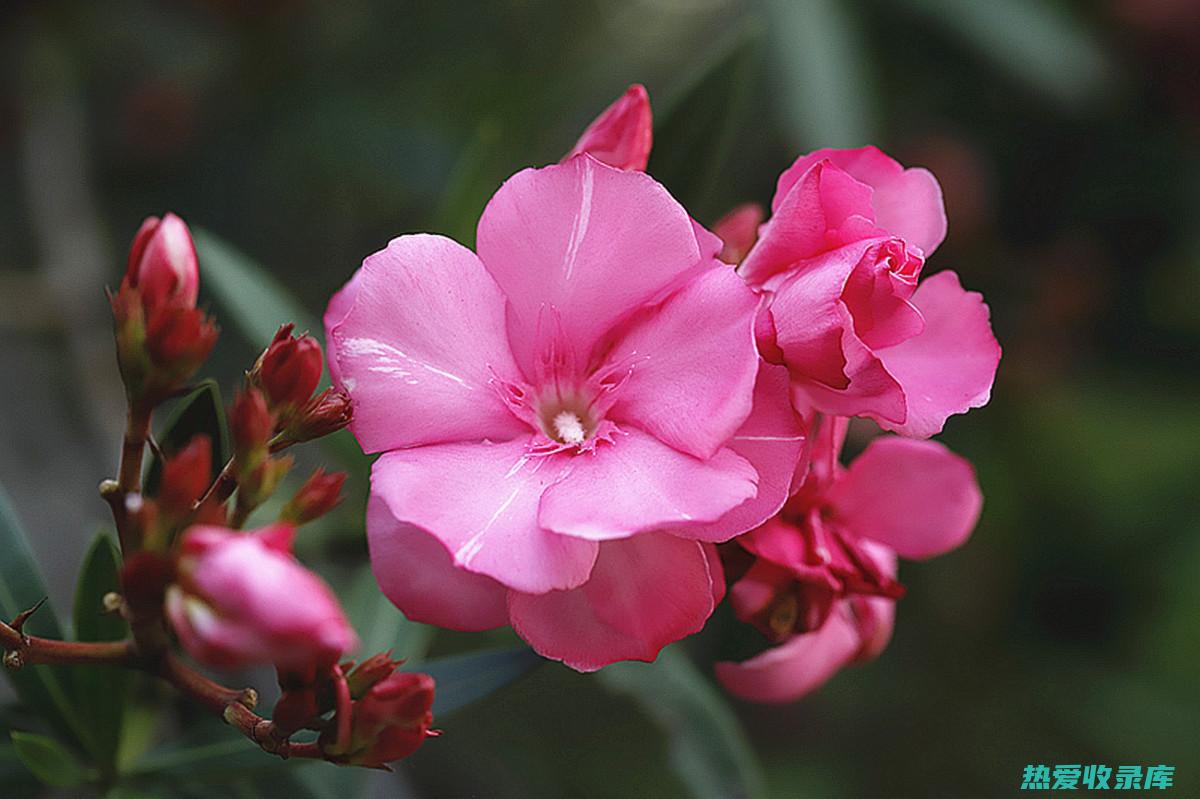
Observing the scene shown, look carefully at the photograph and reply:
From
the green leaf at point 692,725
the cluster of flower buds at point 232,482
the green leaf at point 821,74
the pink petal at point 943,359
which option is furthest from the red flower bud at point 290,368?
the green leaf at point 821,74

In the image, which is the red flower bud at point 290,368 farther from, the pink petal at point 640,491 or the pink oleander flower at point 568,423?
the pink petal at point 640,491

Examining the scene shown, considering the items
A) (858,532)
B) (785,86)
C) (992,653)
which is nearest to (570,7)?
(785,86)

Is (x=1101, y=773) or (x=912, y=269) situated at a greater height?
(x=912, y=269)

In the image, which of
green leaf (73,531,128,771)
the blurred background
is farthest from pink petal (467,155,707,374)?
the blurred background

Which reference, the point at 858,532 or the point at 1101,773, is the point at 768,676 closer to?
the point at 858,532

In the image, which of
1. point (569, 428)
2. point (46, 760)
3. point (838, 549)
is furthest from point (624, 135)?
point (46, 760)

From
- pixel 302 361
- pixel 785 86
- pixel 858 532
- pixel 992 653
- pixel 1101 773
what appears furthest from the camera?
pixel 992 653

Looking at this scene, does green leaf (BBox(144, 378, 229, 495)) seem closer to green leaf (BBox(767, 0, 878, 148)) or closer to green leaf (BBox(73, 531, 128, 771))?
green leaf (BBox(73, 531, 128, 771))

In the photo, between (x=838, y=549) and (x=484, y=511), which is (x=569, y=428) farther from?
(x=838, y=549)
